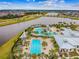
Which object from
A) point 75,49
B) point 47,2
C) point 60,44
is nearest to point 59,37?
point 60,44

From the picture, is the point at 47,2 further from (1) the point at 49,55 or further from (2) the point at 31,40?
(1) the point at 49,55

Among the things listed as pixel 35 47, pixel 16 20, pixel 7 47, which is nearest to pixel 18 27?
pixel 16 20

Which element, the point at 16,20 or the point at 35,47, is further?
the point at 16,20

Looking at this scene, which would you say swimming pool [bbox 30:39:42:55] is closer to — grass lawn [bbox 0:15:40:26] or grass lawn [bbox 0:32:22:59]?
grass lawn [bbox 0:32:22:59]

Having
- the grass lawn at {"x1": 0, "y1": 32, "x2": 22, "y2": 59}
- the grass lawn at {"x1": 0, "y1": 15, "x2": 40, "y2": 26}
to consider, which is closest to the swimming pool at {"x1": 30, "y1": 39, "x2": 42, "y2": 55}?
the grass lawn at {"x1": 0, "y1": 32, "x2": 22, "y2": 59}

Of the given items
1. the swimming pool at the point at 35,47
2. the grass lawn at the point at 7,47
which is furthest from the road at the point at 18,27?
the swimming pool at the point at 35,47

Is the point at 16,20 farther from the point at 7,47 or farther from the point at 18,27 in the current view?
the point at 7,47
